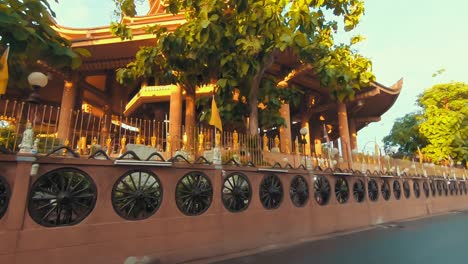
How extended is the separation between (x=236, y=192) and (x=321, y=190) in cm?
319

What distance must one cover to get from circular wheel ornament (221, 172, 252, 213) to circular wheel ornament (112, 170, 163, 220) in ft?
4.96

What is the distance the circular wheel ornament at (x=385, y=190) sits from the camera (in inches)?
439

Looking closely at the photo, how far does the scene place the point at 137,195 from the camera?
5027 mm

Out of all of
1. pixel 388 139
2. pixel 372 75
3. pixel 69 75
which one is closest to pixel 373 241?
pixel 372 75

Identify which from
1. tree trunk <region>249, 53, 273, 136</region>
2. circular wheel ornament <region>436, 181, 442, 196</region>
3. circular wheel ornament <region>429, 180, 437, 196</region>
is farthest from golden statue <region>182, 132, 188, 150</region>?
circular wheel ornament <region>436, 181, 442, 196</region>

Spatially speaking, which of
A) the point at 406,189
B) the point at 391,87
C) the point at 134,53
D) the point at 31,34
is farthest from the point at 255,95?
the point at 391,87

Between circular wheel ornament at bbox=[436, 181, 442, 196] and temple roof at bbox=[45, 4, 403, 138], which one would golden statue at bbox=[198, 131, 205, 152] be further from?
circular wheel ornament at bbox=[436, 181, 442, 196]

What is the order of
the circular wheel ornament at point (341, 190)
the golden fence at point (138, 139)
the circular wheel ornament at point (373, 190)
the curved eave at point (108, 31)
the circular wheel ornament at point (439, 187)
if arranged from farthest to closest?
1. the circular wheel ornament at point (439, 187)
2. the curved eave at point (108, 31)
3. the circular wheel ornament at point (373, 190)
4. the circular wheel ornament at point (341, 190)
5. the golden fence at point (138, 139)

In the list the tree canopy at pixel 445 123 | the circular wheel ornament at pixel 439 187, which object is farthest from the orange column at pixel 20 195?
the tree canopy at pixel 445 123

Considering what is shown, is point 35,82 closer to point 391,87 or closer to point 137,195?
point 137,195

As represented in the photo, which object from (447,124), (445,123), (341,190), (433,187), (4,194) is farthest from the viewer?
(445,123)

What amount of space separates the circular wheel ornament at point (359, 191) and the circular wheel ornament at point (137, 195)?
6.93 metres

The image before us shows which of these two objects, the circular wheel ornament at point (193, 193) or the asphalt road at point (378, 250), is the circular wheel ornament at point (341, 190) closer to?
the asphalt road at point (378, 250)

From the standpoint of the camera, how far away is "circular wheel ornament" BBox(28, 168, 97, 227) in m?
4.16
